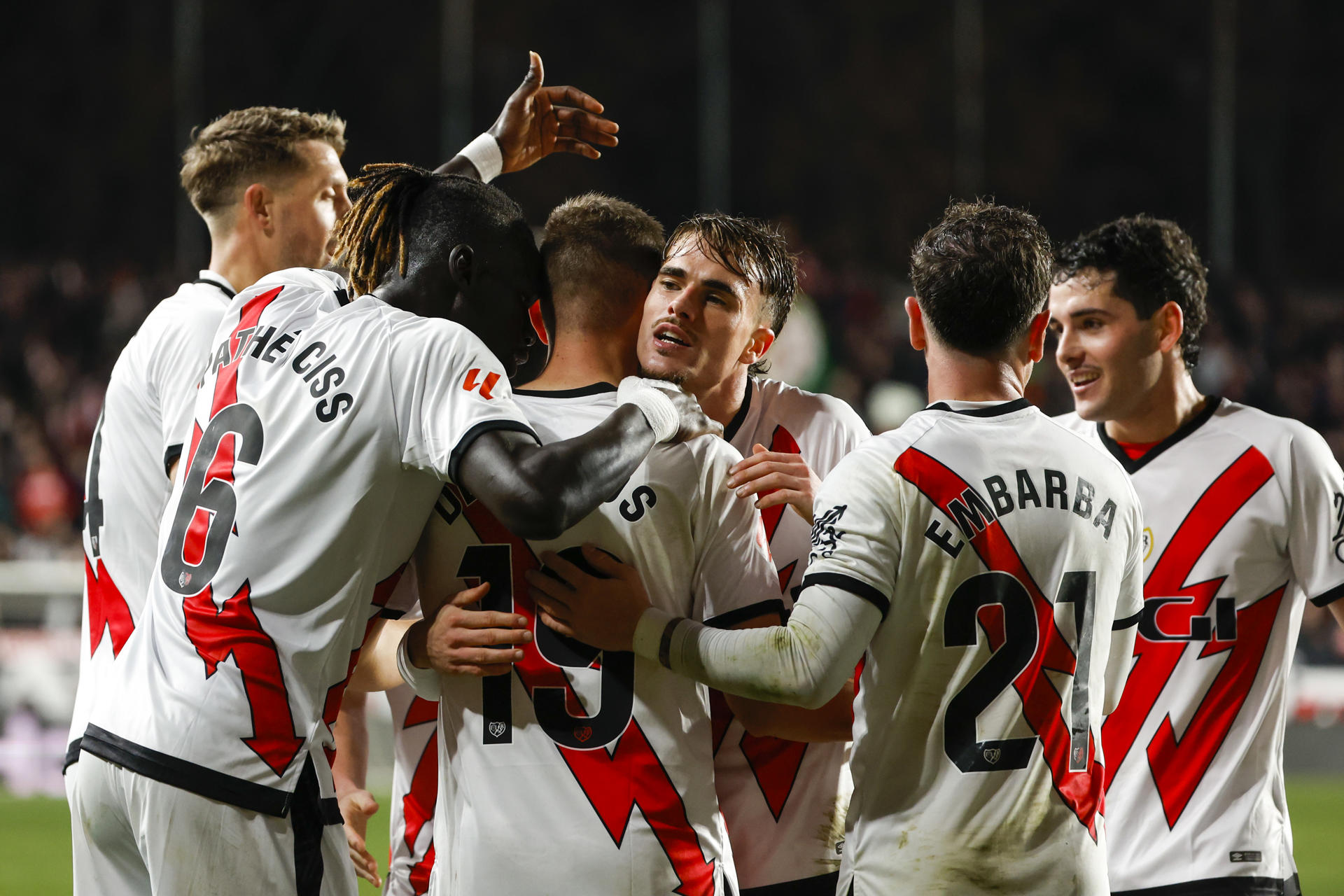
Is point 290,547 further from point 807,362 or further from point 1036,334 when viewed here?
Answer: point 807,362

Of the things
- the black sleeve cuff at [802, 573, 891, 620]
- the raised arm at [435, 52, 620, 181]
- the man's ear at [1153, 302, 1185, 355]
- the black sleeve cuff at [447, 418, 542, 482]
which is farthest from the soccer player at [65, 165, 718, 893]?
the man's ear at [1153, 302, 1185, 355]

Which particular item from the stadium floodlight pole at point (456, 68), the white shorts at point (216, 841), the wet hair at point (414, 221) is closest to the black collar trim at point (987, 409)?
the wet hair at point (414, 221)

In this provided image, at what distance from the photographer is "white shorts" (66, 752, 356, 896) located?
8.85ft

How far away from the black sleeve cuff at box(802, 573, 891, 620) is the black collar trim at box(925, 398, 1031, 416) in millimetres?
418

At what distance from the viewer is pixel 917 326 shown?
295 cm

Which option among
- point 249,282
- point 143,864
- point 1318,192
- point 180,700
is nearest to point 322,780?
point 180,700

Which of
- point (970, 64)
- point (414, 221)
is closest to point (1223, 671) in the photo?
point (414, 221)

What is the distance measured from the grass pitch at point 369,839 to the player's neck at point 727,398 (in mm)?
5571

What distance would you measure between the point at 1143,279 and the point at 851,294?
38.5ft

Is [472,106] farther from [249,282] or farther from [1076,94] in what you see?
[249,282]

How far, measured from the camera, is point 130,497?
3.90m

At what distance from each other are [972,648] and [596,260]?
117 cm

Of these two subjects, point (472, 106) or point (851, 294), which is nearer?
point (851, 294)

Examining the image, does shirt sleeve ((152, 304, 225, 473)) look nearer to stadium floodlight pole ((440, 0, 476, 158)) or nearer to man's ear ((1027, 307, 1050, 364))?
man's ear ((1027, 307, 1050, 364))
